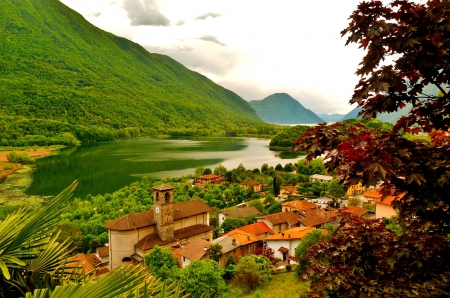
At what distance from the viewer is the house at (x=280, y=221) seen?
23000mm

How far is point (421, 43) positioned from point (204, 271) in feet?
36.0

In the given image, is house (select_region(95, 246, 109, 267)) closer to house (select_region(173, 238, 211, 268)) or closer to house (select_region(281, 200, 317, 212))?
house (select_region(173, 238, 211, 268))

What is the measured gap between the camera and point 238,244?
17859 mm

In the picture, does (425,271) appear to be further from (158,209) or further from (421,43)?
(158,209)

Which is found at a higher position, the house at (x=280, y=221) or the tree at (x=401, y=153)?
the tree at (x=401, y=153)

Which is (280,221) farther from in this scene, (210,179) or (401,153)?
(401,153)

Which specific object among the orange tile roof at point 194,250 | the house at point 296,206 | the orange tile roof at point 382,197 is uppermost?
the orange tile roof at point 382,197

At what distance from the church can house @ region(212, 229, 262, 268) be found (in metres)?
2.89

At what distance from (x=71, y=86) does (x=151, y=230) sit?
137 m

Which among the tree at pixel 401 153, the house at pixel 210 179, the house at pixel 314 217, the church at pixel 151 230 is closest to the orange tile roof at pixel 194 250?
the church at pixel 151 230

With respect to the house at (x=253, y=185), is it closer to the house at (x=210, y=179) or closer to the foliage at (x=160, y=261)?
the house at (x=210, y=179)

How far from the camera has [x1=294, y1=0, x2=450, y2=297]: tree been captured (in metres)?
2.13

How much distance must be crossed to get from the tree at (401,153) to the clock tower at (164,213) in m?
16.8

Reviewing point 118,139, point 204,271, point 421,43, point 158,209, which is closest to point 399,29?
point 421,43
